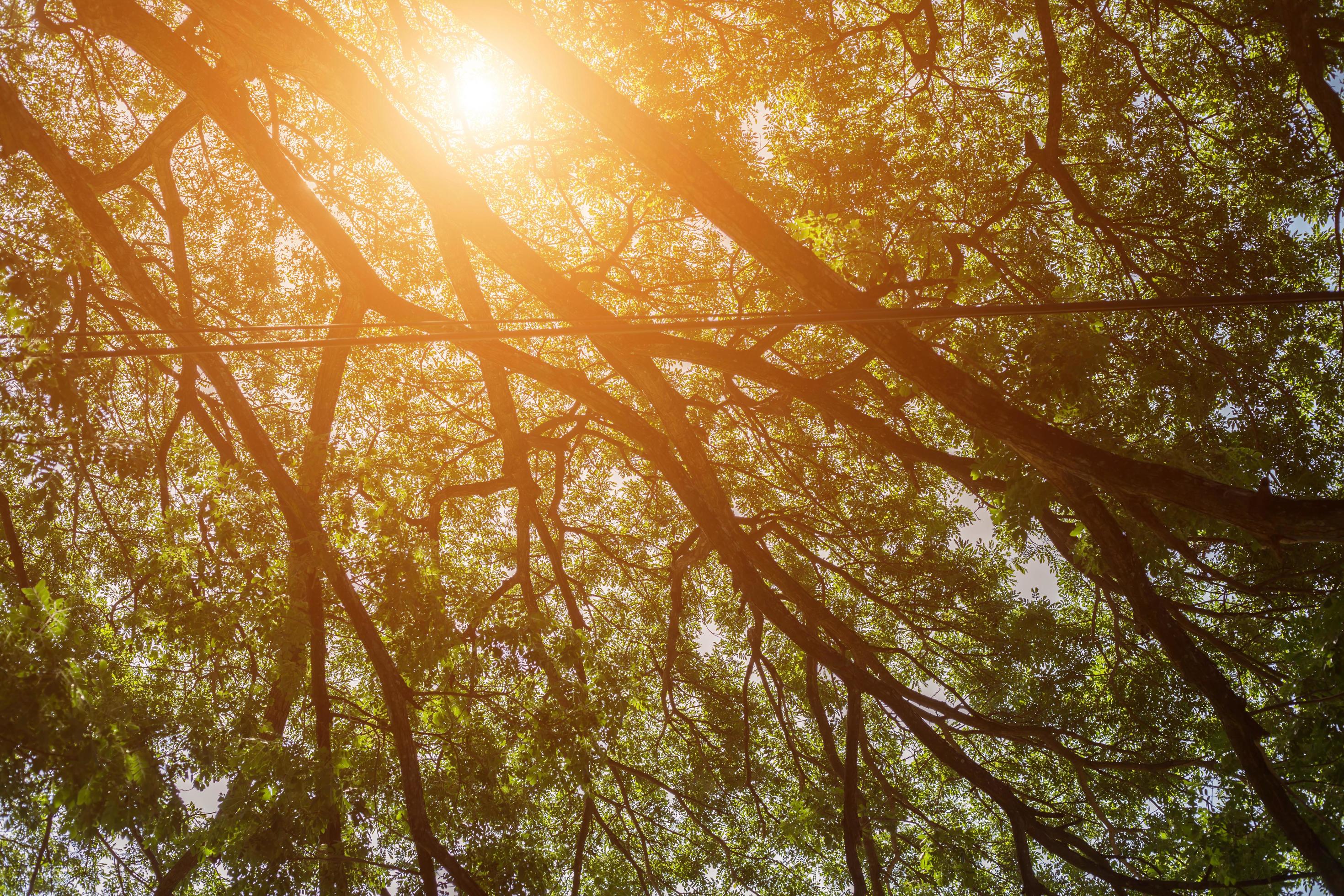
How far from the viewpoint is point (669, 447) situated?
6.12 metres

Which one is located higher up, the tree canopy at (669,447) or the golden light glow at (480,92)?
the golden light glow at (480,92)

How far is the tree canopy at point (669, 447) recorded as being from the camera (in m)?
4.40

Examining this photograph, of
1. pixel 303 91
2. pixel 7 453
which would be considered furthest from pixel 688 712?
pixel 303 91

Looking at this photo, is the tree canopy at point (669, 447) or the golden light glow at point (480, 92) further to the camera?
the golden light glow at point (480, 92)

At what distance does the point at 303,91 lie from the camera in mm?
8359

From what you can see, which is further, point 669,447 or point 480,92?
point 480,92

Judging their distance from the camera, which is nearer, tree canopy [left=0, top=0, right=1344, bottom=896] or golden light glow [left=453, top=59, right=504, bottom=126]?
tree canopy [left=0, top=0, right=1344, bottom=896]

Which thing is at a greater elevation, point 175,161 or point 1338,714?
point 175,161

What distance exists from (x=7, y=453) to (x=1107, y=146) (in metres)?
8.74

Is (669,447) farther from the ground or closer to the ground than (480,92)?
closer to the ground

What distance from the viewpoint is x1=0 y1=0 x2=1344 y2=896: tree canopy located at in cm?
440

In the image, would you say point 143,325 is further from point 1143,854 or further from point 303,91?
point 1143,854

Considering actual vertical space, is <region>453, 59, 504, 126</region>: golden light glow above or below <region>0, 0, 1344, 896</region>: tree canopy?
above

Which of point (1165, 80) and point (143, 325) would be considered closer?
point (1165, 80)
